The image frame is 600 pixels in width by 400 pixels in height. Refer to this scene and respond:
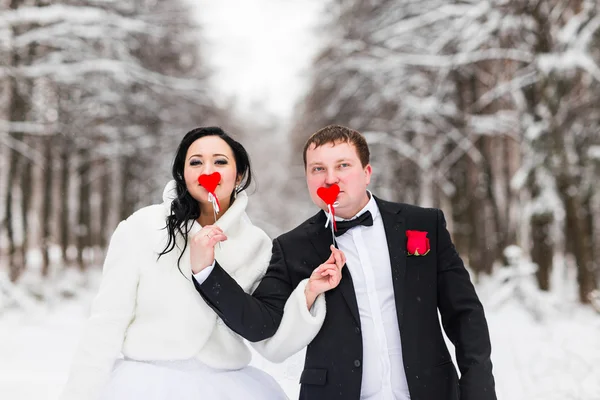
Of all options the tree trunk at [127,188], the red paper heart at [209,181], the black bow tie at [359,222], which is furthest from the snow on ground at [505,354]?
the tree trunk at [127,188]

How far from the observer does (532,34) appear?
1257cm

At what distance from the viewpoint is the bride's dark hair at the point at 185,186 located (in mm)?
3219

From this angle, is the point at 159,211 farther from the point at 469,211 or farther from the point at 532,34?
the point at 469,211

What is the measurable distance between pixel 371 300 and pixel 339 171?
0.66m

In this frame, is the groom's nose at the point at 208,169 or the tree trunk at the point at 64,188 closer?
the groom's nose at the point at 208,169

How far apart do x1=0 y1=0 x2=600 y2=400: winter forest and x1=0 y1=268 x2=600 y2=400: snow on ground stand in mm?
37

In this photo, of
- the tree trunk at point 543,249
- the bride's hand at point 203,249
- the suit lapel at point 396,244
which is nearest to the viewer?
the bride's hand at point 203,249

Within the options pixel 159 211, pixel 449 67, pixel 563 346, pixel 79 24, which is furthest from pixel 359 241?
pixel 79 24

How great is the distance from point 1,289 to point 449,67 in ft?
33.0

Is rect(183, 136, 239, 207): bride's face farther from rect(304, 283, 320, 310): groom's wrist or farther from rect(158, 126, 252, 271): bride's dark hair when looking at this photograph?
rect(304, 283, 320, 310): groom's wrist

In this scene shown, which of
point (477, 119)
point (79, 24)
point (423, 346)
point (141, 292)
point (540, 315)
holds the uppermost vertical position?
point (79, 24)

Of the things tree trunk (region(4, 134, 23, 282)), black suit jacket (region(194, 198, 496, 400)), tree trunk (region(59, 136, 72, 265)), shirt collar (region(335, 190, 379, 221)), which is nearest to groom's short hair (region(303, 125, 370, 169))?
shirt collar (region(335, 190, 379, 221))

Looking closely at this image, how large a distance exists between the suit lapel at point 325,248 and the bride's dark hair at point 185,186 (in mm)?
482

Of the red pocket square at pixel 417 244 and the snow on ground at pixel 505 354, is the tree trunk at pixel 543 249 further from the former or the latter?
the red pocket square at pixel 417 244
